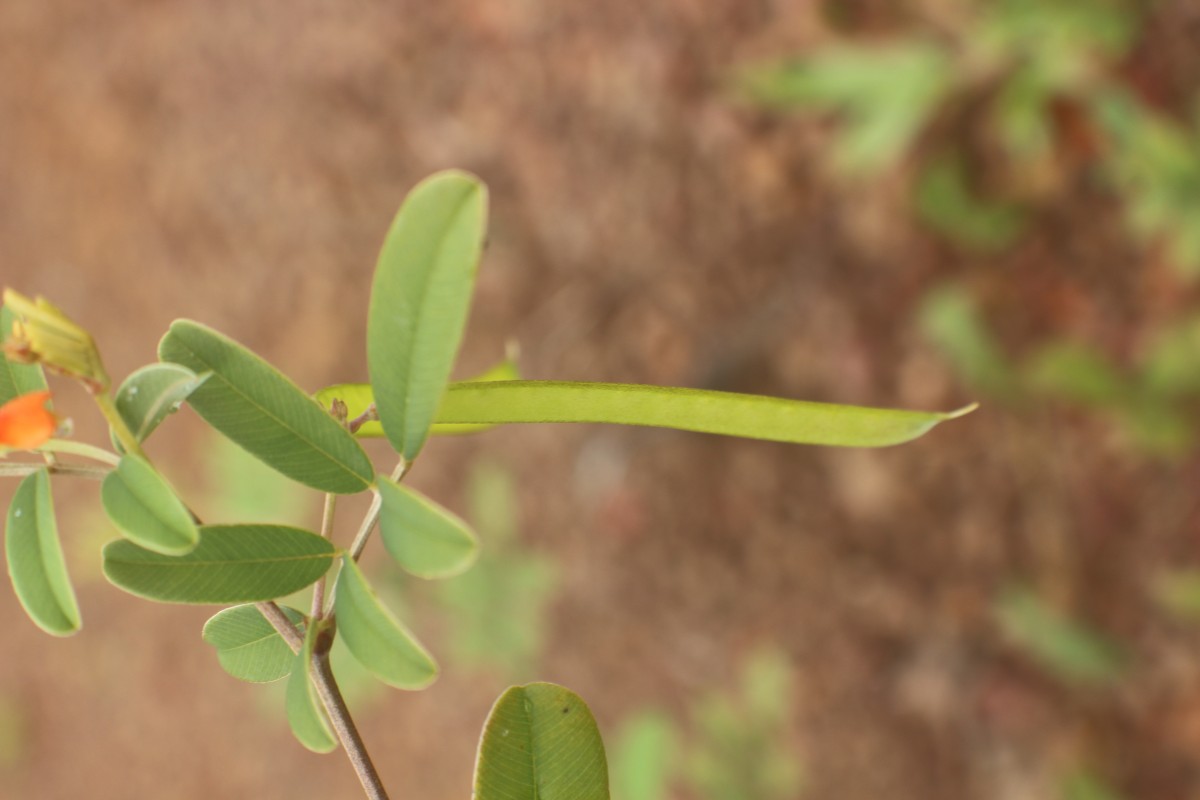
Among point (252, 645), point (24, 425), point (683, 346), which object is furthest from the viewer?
point (683, 346)

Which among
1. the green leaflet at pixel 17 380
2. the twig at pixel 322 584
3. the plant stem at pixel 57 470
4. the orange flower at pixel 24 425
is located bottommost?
the twig at pixel 322 584

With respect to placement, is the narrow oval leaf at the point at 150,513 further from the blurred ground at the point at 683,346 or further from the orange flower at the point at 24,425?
the blurred ground at the point at 683,346

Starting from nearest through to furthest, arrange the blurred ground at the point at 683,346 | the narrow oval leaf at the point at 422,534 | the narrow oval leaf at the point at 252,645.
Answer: the narrow oval leaf at the point at 422,534 < the narrow oval leaf at the point at 252,645 < the blurred ground at the point at 683,346

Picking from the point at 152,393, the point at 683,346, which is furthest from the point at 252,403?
the point at 683,346

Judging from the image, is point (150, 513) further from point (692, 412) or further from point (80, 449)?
point (692, 412)

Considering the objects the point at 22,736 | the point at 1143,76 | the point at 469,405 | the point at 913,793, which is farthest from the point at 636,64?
the point at 22,736

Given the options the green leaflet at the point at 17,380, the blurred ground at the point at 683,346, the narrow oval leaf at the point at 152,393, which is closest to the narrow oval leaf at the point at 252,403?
the narrow oval leaf at the point at 152,393

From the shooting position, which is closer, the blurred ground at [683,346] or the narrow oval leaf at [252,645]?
the narrow oval leaf at [252,645]

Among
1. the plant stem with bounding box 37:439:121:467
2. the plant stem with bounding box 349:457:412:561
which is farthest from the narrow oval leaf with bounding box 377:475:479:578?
the plant stem with bounding box 37:439:121:467
